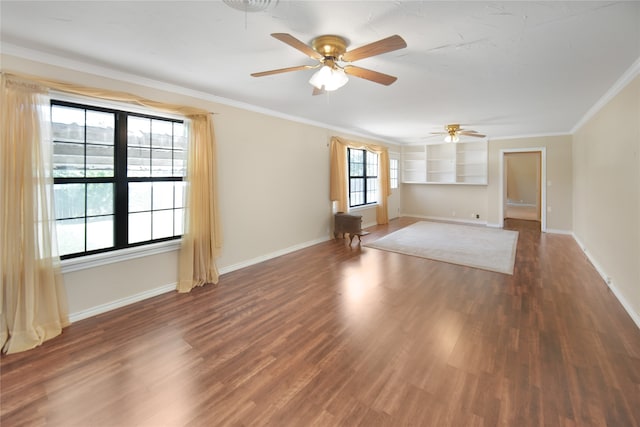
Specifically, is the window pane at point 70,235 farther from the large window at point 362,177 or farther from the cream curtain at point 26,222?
the large window at point 362,177

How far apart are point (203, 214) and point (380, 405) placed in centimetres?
280

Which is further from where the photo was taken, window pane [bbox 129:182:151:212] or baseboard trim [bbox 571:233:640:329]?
window pane [bbox 129:182:151:212]

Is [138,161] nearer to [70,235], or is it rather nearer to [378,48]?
[70,235]

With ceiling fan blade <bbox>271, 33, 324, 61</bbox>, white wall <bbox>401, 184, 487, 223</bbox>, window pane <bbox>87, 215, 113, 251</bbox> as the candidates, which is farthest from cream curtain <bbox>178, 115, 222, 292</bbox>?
white wall <bbox>401, 184, 487, 223</bbox>

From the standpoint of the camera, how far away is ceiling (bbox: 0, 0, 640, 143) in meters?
1.86

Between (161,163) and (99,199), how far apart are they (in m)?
0.75

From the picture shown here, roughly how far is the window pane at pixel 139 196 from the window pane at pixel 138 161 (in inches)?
4.8

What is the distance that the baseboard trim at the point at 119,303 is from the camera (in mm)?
2741

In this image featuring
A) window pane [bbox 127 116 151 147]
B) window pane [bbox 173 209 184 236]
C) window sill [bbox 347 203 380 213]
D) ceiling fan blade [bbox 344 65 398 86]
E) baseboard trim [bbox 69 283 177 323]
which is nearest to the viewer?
ceiling fan blade [bbox 344 65 398 86]

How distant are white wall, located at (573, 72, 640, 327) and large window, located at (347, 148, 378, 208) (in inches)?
165

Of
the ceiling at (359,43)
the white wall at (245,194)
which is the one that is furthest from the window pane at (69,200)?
A: the ceiling at (359,43)

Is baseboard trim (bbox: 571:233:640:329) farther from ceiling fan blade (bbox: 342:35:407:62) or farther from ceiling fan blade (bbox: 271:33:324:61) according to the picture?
ceiling fan blade (bbox: 271:33:324:61)

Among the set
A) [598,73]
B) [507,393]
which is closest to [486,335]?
[507,393]

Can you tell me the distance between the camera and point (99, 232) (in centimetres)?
294
